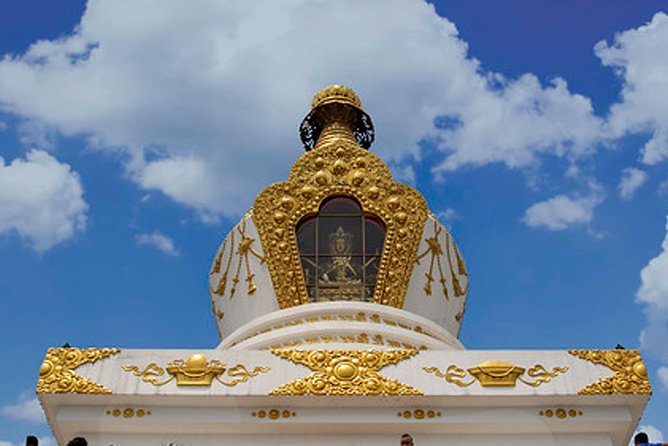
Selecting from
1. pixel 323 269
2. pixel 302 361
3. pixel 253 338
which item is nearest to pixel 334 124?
pixel 323 269

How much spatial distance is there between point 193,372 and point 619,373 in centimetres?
425

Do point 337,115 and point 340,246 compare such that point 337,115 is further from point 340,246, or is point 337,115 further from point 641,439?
point 641,439

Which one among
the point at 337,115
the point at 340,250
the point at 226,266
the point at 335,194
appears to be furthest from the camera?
the point at 337,115

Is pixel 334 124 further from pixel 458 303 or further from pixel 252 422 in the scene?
pixel 252 422

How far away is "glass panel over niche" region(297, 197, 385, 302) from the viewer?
10375 mm

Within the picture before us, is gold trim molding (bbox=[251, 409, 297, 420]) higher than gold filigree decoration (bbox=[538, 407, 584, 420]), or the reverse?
gold trim molding (bbox=[251, 409, 297, 420])

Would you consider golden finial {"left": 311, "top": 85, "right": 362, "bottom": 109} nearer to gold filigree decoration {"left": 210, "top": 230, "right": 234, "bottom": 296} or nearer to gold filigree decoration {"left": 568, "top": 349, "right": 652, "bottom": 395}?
gold filigree decoration {"left": 210, "top": 230, "right": 234, "bottom": 296}

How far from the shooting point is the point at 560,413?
26.5 feet

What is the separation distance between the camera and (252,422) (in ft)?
26.0

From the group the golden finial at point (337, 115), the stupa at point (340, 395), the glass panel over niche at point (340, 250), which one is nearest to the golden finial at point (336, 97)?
the golden finial at point (337, 115)

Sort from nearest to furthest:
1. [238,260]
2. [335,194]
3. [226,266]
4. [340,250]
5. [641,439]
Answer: [641,439] → [340,250] → [238,260] → [335,194] → [226,266]

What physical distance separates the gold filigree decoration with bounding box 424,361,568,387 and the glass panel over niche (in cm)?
230

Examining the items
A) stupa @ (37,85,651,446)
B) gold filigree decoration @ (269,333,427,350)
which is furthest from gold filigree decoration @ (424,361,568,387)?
gold filigree decoration @ (269,333,427,350)

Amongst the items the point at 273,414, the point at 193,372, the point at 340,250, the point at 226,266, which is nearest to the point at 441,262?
the point at 340,250
